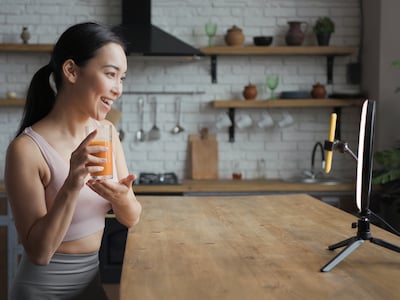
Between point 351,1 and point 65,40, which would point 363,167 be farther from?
point 351,1

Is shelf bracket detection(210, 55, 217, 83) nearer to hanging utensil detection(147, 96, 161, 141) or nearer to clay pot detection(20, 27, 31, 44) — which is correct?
hanging utensil detection(147, 96, 161, 141)

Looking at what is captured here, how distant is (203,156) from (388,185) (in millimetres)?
1510

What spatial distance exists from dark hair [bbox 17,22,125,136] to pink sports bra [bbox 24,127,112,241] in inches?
4.5

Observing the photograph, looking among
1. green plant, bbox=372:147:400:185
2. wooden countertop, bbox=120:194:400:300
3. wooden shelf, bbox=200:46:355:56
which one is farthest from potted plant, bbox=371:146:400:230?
wooden countertop, bbox=120:194:400:300

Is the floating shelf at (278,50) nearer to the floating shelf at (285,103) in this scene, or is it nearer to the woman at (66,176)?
the floating shelf at (285,103)

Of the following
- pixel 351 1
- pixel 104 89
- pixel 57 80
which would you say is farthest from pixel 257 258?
pixel 351 1

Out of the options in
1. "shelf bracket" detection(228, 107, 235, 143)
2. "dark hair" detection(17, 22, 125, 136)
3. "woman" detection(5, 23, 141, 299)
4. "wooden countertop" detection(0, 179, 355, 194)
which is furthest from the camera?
"shelf bracket" detection(228, 107, 235, 143)

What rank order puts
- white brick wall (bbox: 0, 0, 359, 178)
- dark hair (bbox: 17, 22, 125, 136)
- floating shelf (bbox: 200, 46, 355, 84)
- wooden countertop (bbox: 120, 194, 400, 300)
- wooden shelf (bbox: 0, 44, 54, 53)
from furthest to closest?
white brick wall (bbox: 0, 0, 359, 178) < floating shelf (bbox: 200, 46, 355, 84) < wooden shelf (bbox: 0, 44, 54, 53) < dark hair (bbox: 17, 22, 125, 136) < wooden countertop (bbox: 120, 194, 400, 300)

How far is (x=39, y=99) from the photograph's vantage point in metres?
1.78

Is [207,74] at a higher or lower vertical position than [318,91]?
higher

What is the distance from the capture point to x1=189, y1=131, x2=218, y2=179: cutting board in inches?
202

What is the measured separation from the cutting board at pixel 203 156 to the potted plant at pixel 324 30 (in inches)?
47.5

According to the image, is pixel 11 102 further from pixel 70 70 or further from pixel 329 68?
pixel 70 70

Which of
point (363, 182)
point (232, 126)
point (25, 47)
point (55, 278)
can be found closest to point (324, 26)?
point (232, 126)
